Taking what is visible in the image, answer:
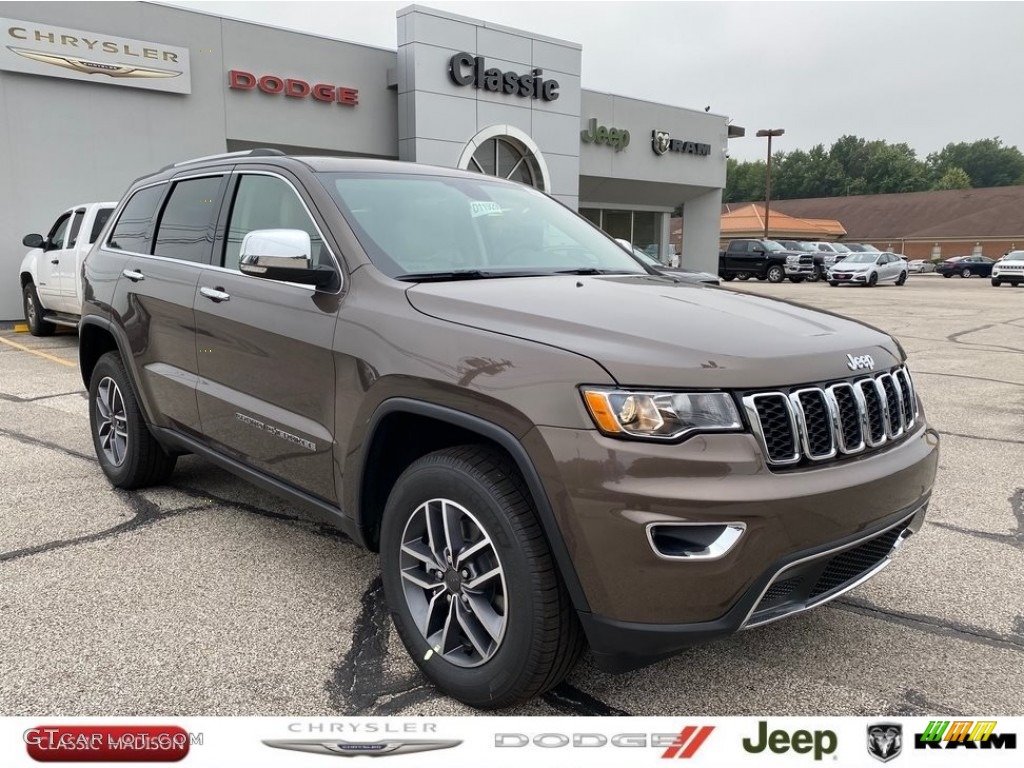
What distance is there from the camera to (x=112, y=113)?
1510cm

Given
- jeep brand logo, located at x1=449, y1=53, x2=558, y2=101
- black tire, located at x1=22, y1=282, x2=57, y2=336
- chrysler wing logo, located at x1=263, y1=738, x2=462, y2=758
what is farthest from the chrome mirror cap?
jeep brand logo, located at x1=449, y1=53, x2=558, y2=101

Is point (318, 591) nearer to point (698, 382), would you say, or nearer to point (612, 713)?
point (612, 713)

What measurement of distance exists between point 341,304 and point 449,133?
17289 millimetres

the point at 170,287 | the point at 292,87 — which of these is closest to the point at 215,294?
the point at 170,287

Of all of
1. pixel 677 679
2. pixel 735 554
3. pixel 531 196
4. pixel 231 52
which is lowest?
pixel 677 679

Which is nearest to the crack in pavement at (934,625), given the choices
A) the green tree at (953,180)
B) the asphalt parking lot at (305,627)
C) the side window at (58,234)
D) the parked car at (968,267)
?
the asphalt parking lot at (305,627)

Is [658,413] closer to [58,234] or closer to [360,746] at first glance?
[360,746]

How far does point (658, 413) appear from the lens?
219 centimetres

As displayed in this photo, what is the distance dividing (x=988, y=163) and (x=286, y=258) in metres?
142

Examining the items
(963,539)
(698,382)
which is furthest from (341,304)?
(963,539)

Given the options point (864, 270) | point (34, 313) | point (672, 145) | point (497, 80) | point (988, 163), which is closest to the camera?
point (34, 313)

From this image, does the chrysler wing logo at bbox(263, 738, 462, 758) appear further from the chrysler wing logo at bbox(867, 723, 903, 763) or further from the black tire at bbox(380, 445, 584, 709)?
the chrysler wing logo at bbox(867, 723, 903, 763)

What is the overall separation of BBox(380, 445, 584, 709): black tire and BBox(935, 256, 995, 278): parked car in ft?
176

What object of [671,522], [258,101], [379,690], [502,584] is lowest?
[379,690]
